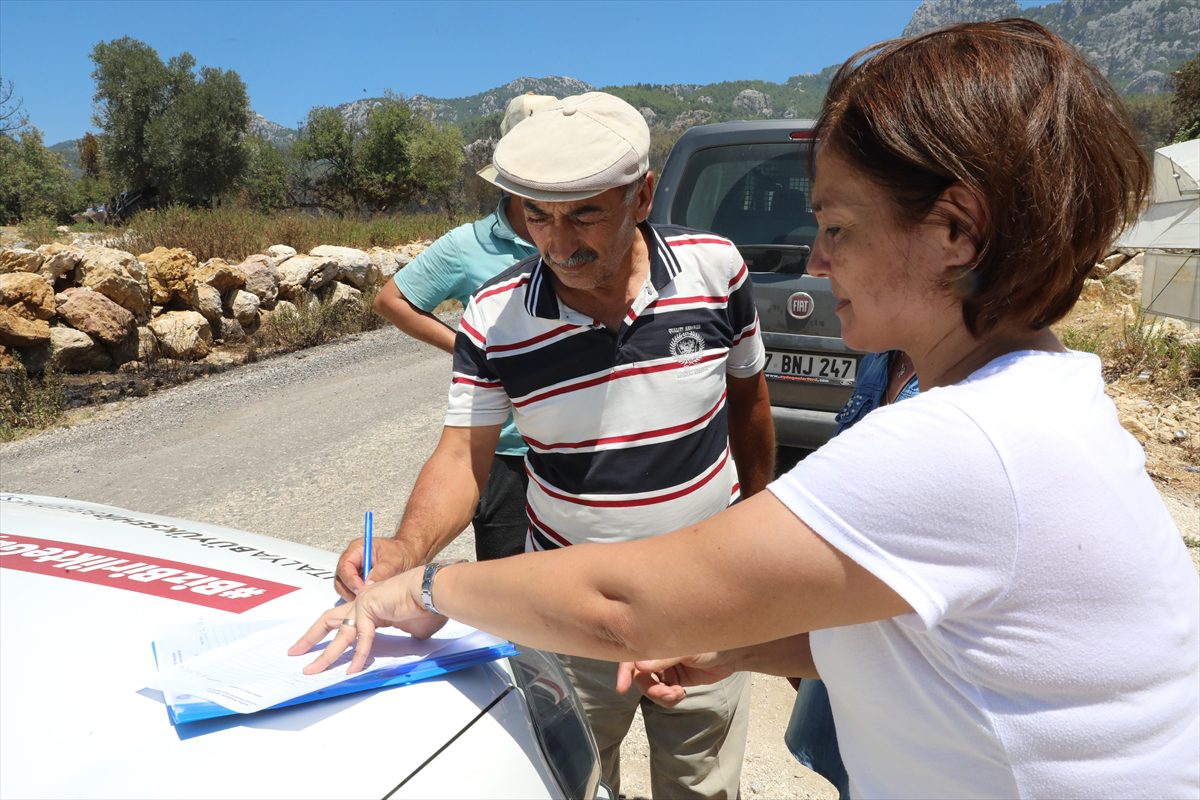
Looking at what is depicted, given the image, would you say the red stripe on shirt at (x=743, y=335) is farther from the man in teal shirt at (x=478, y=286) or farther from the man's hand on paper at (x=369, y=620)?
the man's hand on paper at (x=369, y=620)

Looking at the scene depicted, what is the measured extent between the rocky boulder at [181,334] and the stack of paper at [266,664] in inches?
341

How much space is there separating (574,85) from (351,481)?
18375 cm

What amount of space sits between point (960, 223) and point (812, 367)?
11.5 ft

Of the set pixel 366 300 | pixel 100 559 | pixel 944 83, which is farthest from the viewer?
pixel 366 300

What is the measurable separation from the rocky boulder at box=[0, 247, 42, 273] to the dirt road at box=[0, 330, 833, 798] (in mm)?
1853

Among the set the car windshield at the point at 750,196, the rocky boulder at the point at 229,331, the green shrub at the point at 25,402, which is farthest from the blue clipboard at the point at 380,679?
the rocky boulder at the point at 229,331

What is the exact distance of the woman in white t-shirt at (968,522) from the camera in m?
0.86

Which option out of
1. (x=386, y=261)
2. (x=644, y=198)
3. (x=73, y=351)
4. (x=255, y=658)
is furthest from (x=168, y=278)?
(x=255, y=658)

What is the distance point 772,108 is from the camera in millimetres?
147500

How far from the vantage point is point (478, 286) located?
3107 mm

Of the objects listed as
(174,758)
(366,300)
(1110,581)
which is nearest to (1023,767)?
(1110,581)

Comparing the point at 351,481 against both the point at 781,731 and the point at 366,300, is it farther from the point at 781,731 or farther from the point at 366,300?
the point at 366,300

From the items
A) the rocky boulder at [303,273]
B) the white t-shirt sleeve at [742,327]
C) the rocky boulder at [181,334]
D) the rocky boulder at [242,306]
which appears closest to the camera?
the white t-shirt sleeve at [742,327]

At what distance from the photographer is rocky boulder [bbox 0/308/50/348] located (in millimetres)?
7500
